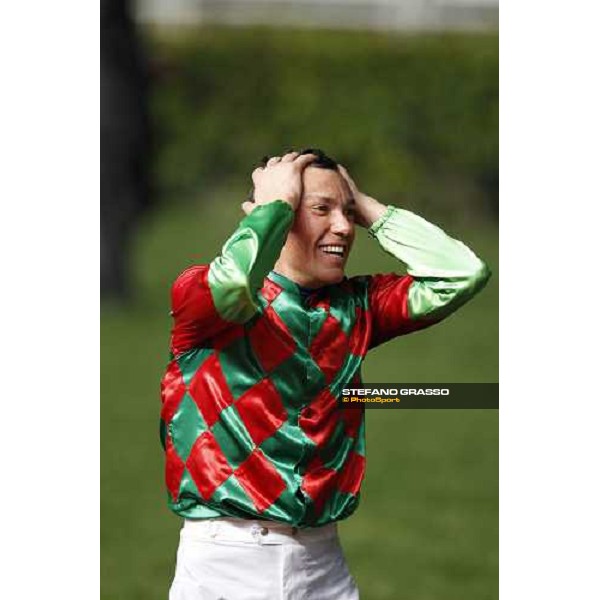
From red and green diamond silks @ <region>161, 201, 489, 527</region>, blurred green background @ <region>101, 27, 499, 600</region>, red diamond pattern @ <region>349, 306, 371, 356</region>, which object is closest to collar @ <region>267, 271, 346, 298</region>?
red and green diamond silks @ <region>161, 201, 489, 527</region>

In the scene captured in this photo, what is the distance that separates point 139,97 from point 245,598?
230cm

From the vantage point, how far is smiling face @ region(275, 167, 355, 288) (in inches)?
114

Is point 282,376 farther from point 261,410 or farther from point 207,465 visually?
point 207,465

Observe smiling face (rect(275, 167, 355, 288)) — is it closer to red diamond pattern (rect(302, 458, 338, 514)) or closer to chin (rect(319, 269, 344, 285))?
chin (rect(319, 269, 344, 285))

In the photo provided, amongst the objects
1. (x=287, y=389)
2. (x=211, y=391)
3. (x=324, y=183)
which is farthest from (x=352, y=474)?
(x=324, y=183)

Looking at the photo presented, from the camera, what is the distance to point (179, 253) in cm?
585

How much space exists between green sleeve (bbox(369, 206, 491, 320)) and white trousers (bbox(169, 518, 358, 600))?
20.7 inches

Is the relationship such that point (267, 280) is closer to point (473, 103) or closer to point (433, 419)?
point (473, 103)

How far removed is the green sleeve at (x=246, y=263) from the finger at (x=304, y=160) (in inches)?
6.4

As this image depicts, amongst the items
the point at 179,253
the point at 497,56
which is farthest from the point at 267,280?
the point at 179,253

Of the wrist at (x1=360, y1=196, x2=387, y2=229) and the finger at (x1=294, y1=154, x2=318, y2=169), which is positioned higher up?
the finger at (x1=294, y1=154, x2=318, y2=169)

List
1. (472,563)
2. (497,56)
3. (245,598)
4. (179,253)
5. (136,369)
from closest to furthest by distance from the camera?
1. (245,598)
2. (497,56)
3. (472,563)
4. (179,253)
5. (136,369)

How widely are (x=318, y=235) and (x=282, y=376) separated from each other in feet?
0.95

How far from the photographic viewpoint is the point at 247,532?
2.87m
